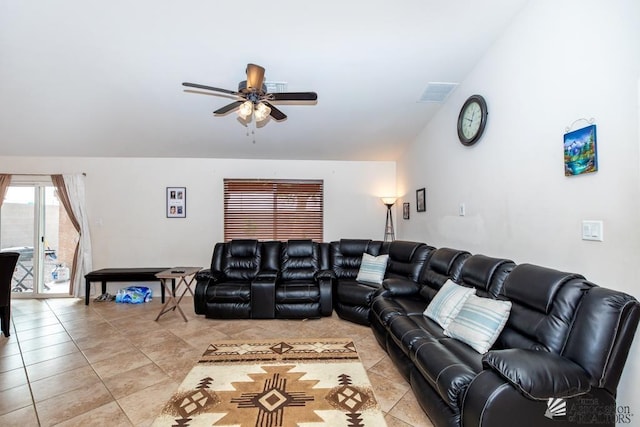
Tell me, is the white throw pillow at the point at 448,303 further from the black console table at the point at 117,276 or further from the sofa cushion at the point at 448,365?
the black console table at the point at 117,276

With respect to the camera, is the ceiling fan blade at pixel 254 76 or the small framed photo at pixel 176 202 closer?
the ceiling fan blade at pixel 254 76

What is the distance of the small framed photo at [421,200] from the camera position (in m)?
4.09

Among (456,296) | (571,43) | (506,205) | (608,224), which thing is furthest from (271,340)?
(571,43)

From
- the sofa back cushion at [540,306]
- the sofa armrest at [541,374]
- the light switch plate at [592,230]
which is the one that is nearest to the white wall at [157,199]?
the sofa back cushion at [540,306]

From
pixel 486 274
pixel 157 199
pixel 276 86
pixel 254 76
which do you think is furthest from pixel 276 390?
pixel 157 199

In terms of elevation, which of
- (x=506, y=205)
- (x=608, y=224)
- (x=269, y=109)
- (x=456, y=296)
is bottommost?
(x=456, y=296)

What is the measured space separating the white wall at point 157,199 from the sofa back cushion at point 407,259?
5.16ft

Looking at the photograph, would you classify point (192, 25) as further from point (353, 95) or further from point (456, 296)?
point (456, 296)

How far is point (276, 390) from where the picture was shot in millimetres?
2133

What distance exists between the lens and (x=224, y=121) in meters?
3.91

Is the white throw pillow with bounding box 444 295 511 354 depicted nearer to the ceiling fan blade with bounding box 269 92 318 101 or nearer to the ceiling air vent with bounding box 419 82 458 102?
the ceiling fan blade with bounding box 269 92 318 101

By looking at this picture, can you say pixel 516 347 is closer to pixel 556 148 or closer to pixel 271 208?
pixel 556 148

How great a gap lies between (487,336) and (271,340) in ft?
7.06

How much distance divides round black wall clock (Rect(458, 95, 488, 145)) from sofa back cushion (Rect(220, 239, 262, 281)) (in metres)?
3.24
